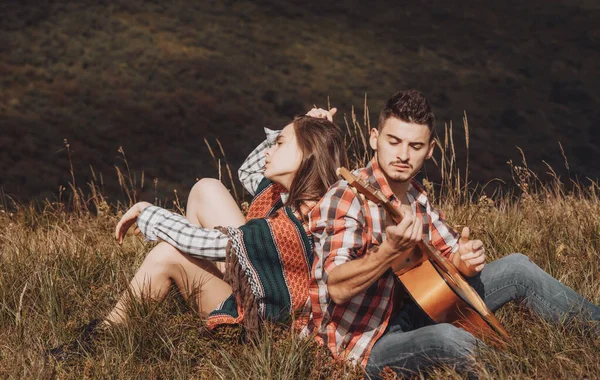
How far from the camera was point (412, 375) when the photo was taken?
2473 mm

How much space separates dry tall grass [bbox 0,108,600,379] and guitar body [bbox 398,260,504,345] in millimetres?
179

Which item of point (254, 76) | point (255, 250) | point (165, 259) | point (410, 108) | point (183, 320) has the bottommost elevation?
point (254, 76)

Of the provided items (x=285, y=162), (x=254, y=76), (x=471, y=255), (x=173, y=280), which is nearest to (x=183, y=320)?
(x=173, y=280)

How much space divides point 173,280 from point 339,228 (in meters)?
0.80

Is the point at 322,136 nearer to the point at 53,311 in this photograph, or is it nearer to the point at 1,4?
the point at 53,311

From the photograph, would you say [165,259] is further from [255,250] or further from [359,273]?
[359,273]

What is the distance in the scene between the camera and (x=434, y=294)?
2.44 m

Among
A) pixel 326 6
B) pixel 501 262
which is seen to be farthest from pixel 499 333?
pixel 326 6

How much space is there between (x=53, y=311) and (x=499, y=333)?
65.5 inches

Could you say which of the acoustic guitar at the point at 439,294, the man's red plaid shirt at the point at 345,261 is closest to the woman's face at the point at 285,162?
the man's red plaid shirt at the point at 345,261

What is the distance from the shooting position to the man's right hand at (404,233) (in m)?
2.12

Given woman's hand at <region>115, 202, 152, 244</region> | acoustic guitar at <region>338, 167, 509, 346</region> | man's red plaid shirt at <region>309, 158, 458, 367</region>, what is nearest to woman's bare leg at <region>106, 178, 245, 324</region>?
woman's hand at <region>115, 202, 152, 244</region>

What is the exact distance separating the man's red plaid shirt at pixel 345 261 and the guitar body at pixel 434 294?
10 cm

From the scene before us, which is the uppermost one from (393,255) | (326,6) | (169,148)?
(393,255)
